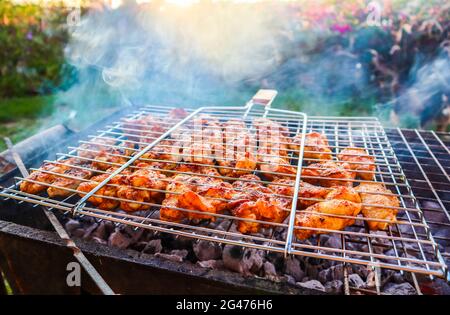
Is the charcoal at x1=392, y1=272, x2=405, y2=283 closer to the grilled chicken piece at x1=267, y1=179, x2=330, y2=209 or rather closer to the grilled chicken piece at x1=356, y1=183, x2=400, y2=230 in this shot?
the grilled chicken piece at x1=356, y1=183, x2=400, y2=230

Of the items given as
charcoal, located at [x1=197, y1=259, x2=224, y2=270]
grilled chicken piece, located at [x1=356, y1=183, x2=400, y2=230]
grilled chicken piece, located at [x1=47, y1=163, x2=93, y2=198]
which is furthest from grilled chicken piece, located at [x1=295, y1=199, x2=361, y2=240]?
grilled chicken piece, located at [x1=47, y1=163, x2=93, y2=198]

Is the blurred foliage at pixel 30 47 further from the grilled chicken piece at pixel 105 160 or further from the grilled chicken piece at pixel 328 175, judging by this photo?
the grilled chicken piece at pixel 328 175

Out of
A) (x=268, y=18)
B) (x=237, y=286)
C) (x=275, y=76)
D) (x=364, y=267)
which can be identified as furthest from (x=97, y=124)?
→ (x=268, y=18)

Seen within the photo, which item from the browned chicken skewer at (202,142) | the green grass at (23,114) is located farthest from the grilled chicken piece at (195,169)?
the green grass at (23,114)

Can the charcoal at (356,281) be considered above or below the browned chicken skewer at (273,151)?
below

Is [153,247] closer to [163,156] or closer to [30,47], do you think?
→ [163,156]
